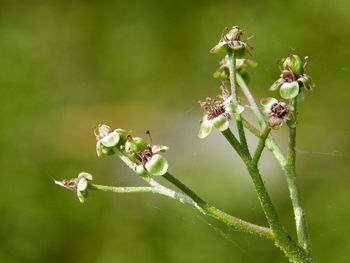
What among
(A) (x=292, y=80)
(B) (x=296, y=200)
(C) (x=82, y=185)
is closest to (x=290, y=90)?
(A) (x=292, y=80)

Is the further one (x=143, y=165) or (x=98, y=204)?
(x=98, y=204)

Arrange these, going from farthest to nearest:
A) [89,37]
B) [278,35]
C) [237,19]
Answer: [89,37]
[237,19]
[278,35]

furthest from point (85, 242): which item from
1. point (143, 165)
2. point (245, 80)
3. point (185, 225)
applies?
point (143, 165)

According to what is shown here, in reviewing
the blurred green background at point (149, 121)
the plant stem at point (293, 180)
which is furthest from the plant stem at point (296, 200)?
the blurred green background at point (149, 121)

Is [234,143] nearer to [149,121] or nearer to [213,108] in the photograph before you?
[213,108]

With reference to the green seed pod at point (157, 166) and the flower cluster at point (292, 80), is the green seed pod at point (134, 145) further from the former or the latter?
the flower cluster at point (292, 80)

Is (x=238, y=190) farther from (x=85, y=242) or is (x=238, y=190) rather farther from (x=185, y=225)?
(x=85, y=242)

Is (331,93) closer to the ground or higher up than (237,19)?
closer to the ground
